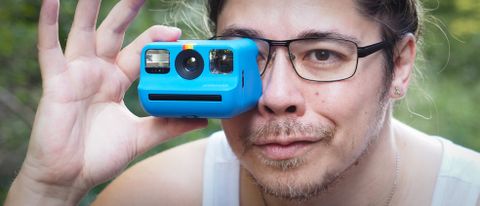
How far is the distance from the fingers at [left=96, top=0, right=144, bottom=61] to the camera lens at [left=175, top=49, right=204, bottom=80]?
1.63 ft

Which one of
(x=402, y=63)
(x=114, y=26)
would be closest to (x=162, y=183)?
(x=114, y=26)

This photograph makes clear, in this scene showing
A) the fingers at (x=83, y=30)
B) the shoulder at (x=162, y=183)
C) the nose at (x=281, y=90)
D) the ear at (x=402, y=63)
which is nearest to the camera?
the nose at (x=281, y=90)

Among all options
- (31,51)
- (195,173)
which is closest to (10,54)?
(31,51)

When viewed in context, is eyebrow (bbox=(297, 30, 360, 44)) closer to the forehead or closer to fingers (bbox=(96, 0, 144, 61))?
the forehead

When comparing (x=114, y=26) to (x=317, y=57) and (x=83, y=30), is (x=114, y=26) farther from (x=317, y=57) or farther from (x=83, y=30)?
(x=317, y=57)

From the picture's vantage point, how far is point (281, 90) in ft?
7.89

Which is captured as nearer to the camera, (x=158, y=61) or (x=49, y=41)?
(x=158, y=61)

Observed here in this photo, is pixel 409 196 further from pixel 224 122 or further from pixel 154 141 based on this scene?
pixel 154 141

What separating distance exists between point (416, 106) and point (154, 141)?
3.34 metres

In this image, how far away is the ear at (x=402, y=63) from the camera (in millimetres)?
2838

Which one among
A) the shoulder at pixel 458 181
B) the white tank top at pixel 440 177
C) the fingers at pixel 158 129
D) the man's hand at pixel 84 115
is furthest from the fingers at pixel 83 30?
the shoulder at pixel 458 181

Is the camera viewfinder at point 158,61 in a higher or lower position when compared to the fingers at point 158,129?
higher

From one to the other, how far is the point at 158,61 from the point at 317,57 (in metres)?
0.57

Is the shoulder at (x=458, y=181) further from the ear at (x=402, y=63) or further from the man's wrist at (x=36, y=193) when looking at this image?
the man's wrist at (x=36, y=193)
